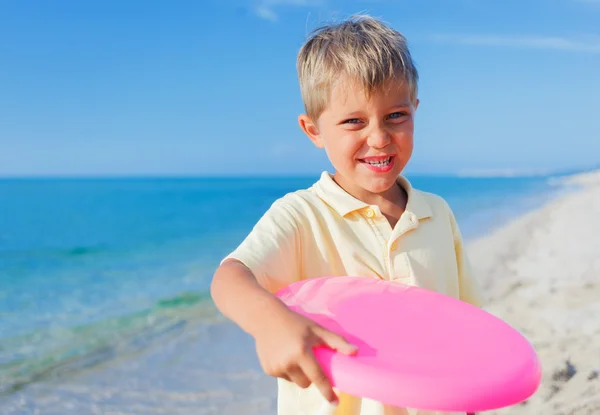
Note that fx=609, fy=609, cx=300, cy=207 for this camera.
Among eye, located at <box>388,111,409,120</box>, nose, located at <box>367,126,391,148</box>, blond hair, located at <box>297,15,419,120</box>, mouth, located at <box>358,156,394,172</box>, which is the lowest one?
mouth, located at <box>358,156,394,172</box>

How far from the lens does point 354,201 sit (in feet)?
5.61

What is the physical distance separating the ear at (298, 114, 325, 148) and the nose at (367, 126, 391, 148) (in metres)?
0.20

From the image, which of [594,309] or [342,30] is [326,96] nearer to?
[342,30]

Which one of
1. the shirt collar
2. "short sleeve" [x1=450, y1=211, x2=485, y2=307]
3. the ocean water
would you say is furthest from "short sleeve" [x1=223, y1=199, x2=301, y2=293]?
the ocean water

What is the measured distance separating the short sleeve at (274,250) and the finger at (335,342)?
342mm

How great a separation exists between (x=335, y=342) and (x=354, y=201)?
2.05 feet

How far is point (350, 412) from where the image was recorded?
1543mm

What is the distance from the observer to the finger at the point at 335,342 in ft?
3.76

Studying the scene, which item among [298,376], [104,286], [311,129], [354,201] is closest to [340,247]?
[354,201]

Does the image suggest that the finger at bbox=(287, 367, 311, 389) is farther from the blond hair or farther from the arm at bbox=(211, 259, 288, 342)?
the blond hair

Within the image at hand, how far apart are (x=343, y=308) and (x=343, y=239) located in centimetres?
31

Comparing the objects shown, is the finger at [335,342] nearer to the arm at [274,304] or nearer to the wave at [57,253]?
the arm at [274,304]

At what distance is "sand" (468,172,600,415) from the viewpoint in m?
3.25

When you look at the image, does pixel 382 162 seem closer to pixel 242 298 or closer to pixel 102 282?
pixel 242 298
